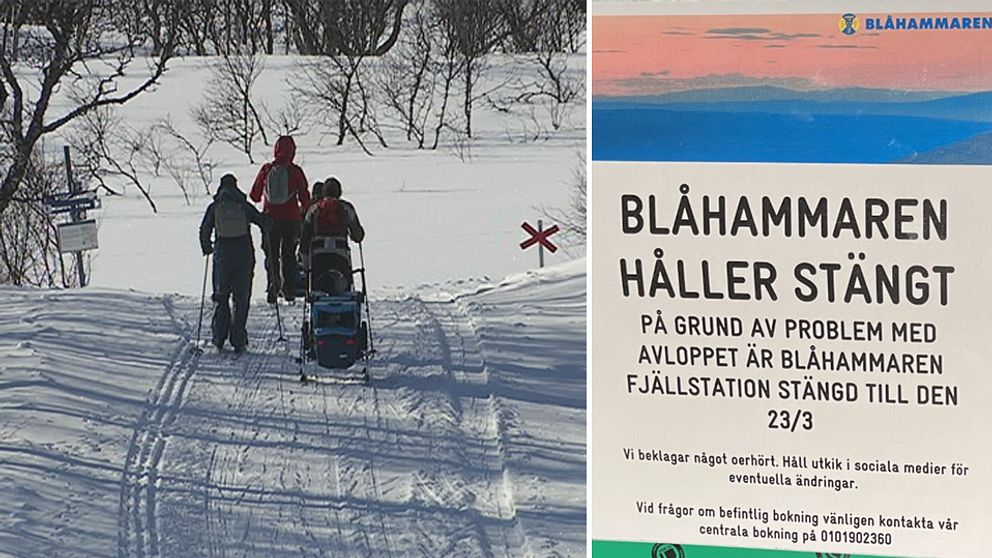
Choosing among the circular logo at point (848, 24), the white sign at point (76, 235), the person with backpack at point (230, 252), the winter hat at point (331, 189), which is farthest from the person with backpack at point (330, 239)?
the circular logo at point (848, 24)

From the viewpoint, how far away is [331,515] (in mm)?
8758

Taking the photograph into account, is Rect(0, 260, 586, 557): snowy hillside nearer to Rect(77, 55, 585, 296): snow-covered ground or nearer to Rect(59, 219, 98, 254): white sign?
Rect(59, 219, 98, 254): white sign

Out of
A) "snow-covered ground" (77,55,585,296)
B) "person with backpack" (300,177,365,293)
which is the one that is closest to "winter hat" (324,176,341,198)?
"person with backpack" (300,177,365,293)

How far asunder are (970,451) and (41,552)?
6110 millimetres

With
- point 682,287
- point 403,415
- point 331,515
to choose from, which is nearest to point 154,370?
point 403,415

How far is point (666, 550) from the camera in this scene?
3625mm

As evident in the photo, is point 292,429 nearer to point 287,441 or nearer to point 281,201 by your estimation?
point 287,441

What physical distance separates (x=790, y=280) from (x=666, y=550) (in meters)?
0.70

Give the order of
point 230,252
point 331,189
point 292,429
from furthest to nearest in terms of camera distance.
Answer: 1. point 230,252
2. point 331,189
3. point 292,429

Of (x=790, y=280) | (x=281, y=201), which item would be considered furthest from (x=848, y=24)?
(x=281, y=201)

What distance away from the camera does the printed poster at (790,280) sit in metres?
3.35

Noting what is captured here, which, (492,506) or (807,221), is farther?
(492,506)

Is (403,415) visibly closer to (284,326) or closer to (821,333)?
(284,326)

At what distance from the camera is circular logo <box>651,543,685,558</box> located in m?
3.62
